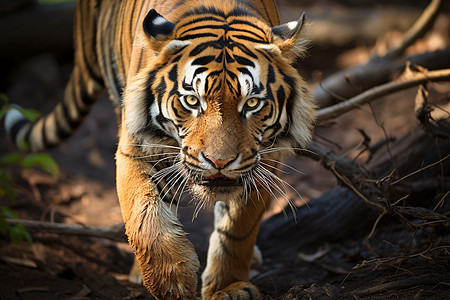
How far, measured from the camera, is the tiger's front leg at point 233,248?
2529mm

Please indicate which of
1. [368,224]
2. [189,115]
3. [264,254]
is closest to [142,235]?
[189,115]

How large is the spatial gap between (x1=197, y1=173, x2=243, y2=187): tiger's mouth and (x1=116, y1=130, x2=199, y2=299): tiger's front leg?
0.24m

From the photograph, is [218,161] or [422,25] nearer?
[218,161]

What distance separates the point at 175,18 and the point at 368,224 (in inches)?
76.0

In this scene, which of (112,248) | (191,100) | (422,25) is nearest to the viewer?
(191,100)

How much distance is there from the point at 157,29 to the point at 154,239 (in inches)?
35.5

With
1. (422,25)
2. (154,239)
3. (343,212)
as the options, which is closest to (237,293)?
(154,239)

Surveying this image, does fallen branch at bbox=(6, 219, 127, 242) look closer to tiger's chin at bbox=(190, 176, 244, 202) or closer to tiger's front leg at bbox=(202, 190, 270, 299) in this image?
tiger's front leg at bbox=(202, 190, 270, 299)

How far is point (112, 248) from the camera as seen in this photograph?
11.5 feet

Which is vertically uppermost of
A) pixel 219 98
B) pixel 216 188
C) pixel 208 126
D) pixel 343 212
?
pixel 219 98

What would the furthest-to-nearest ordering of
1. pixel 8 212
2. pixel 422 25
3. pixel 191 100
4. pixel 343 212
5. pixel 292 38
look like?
pixel 422 25 < pixel 343 212 < pixel 8 212 < pixel 292 38 < pixel 191 100

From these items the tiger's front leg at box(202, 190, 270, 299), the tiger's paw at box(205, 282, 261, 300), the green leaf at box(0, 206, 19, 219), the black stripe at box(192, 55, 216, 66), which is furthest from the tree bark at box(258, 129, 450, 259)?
the green leaf at box(0, 206, 19, 219)

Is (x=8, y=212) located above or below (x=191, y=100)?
below

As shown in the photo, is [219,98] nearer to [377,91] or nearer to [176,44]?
[176,44]
